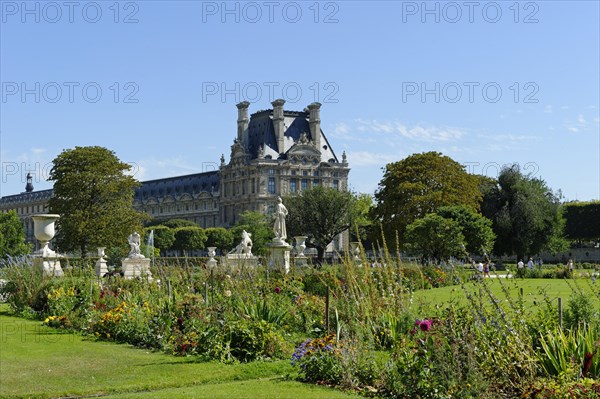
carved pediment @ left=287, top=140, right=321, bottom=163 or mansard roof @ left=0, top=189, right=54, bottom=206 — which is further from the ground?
carved pediment @ left=287, top=140, right=321, bottom=163

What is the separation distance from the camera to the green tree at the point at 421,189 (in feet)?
161

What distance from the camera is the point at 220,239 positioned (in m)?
84.6

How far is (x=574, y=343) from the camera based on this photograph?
7.29 metres

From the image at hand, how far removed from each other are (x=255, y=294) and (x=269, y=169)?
281 ft

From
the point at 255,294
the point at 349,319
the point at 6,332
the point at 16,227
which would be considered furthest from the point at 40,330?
the point at 16,227

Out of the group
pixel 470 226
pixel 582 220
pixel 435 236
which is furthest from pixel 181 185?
pixel 435 236

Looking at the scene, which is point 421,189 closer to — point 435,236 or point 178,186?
point 435,236

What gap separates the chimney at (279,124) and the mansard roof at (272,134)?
1.66 ft

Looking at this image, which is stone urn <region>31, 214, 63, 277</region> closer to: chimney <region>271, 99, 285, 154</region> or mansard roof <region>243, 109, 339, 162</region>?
mansard roof <region>243, 109, 339, 162</region>

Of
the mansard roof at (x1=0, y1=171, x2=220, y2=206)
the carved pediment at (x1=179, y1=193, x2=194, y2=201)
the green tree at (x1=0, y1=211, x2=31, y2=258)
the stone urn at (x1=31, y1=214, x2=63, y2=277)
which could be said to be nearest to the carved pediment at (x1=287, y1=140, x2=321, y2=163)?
the mansard roof at (x1=0, y1=171, x2=220, y2=206)

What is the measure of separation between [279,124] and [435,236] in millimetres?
62200

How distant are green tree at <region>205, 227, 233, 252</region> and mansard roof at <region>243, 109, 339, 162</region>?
15839 mm

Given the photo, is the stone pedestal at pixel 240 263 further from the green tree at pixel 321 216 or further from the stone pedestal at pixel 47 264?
the green tree at pixel 321 216

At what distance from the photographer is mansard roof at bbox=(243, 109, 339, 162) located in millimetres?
99688
